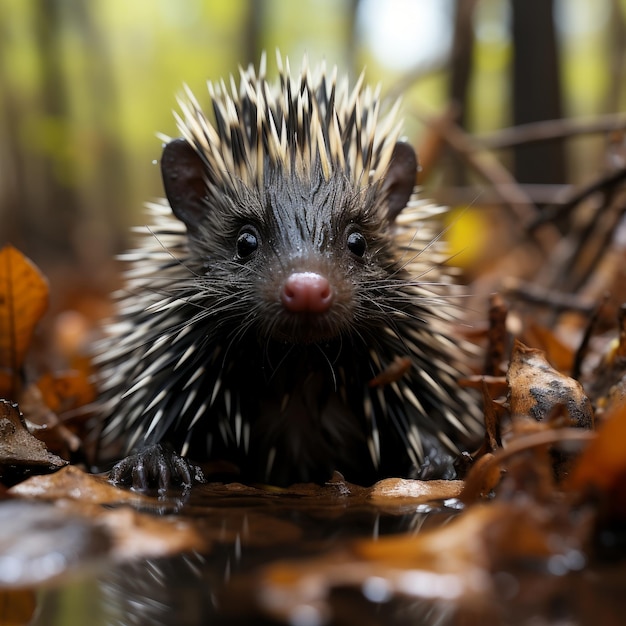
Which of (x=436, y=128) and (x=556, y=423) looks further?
(x=436, y=128)

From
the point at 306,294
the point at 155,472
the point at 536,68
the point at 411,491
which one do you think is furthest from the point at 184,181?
the point at 536,68

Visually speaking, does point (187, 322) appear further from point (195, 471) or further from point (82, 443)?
point (82, 443)

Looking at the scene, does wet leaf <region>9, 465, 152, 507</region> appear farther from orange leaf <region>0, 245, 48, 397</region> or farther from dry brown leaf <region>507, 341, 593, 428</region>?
orange leaf <region>0, 245, 48, 397</region>

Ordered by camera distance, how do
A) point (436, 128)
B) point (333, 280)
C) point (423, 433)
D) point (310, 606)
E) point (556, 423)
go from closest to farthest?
point (310, 606)
point (556, 423)
point (333, 280)
point (423, 433)
point (436, 128)

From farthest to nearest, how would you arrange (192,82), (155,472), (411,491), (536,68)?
1. (192,82)
2. (536,68)
3. (155,472)
4. (411,491)

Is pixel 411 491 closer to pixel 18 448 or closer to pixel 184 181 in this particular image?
pixel 18 448

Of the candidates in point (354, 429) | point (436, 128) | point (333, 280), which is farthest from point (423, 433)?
point (436, 128)

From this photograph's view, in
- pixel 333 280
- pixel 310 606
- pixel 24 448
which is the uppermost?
pixel 333 280
